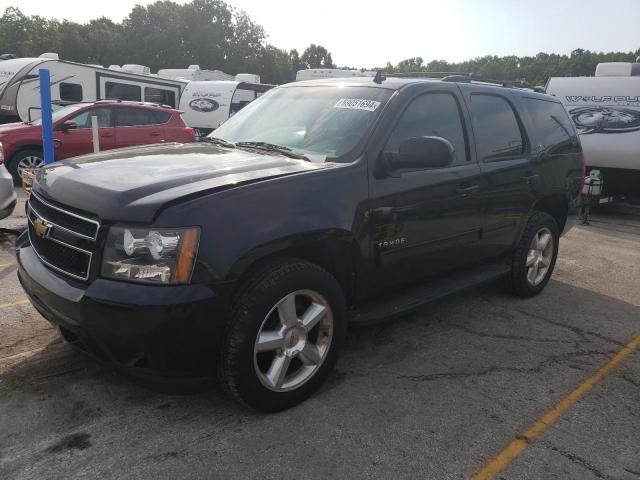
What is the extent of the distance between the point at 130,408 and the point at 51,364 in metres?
0.75

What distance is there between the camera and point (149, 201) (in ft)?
8.29

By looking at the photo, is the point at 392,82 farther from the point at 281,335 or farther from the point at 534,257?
the point at 534,257

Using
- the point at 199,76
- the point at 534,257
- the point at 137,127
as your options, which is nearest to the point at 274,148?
the point at 534,257

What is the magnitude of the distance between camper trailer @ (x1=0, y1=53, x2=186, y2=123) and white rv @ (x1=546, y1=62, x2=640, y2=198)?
11033 mm

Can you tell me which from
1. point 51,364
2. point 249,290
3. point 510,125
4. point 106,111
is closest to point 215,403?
point 249,290

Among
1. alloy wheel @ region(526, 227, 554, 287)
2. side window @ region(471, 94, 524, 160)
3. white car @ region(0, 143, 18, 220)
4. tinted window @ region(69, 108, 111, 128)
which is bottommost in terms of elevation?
alloy wheel @ region(526, 227, 554, 287)

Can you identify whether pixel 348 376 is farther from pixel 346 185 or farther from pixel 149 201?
pixel 149 201

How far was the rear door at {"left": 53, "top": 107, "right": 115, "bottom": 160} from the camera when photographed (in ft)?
33.0

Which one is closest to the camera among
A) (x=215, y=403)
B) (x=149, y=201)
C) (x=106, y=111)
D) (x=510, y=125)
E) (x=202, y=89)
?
(x=149, y=201)

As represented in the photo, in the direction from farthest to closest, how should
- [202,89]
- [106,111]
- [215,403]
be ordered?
[202,89] < [106,111] < [215,403]

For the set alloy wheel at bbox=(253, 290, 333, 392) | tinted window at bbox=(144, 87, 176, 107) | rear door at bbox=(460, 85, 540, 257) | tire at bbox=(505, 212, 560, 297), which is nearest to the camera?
alloy wheel at bbox=(253, 290, 333, 392)

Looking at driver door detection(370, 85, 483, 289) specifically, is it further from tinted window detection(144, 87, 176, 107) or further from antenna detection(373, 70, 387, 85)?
tinted window detection(144, 87, 176, 107)

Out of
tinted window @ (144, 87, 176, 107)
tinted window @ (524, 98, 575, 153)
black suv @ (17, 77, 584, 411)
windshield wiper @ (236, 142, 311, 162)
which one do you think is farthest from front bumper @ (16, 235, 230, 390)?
tinted window @ (144, 87, 176, 107)

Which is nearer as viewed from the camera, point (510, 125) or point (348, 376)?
point (348, 376)
